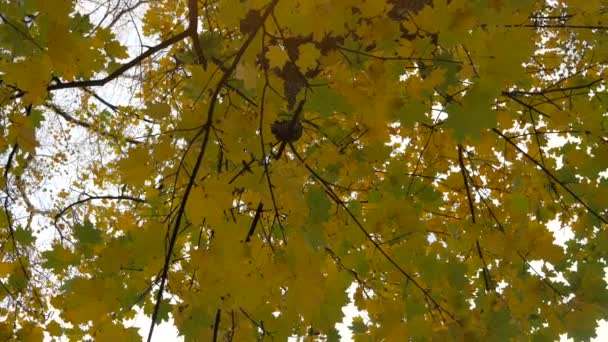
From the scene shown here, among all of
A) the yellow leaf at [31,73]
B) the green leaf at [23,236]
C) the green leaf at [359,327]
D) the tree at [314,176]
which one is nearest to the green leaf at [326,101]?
the tree at [314,176]

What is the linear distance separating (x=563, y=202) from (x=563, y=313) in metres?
0.74

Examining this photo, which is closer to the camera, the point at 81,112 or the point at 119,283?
the point at 119,283

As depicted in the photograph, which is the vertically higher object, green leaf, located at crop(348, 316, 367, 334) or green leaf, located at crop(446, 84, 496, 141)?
green leaf, located at crop(446, 84, 496, 141)

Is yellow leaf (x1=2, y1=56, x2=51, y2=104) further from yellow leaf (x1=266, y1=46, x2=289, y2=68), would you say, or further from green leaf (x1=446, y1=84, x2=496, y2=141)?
green leaf (x1=446, y1=84, x2=496, y2=141)

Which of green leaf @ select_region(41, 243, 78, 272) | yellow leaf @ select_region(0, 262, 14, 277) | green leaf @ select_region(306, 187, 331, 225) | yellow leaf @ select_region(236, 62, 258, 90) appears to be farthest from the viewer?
yellow leaf @ select_region(0, 262, 14, 277)

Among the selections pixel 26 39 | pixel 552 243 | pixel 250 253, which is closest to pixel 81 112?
pixel 26 39

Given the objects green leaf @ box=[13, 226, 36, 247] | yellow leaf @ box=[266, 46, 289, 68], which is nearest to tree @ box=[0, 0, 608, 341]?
yellow leaf @ box=[266, 46, 289, 68]

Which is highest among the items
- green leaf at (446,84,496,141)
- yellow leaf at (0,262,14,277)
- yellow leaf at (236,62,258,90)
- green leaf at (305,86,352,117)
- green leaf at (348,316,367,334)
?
yellow leaf at (0,262,14,277)

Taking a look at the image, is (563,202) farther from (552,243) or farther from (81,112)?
(81,112)

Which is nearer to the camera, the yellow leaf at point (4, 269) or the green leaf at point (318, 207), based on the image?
the green leaf at point (318, 207)

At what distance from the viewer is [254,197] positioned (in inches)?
67.2

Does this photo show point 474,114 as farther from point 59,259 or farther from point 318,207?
point 59,259

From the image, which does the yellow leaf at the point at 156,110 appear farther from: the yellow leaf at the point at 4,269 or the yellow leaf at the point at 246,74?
the yellow leaf at the point at 4,269

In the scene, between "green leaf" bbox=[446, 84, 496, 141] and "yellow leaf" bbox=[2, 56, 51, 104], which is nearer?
"green leaf" bbox=[446, 84, 496, 141]
